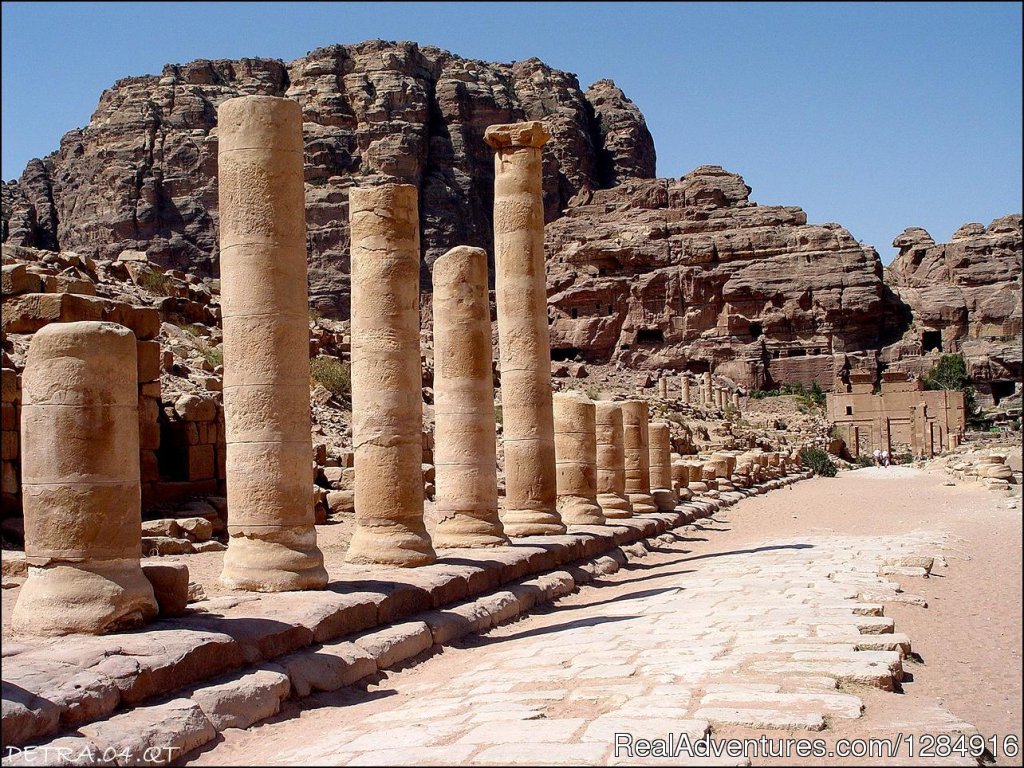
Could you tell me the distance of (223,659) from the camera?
7.70 m

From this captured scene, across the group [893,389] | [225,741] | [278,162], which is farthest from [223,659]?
[893,389]

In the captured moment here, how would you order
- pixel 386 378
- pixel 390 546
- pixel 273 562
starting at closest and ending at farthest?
pixel 273 562 < pixel 390 546 < pixel 386 378

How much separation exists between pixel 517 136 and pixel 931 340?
75.1 meters

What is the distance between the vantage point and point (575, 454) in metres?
18.6

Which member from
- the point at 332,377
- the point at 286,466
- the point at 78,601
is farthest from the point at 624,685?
the point at 332,377

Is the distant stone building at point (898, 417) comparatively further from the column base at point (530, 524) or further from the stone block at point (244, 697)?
the stone block at point (244, 697)

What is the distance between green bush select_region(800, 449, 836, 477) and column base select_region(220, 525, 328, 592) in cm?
4149

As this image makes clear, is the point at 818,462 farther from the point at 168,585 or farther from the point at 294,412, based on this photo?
the point at 168,585

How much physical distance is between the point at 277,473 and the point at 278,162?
2.91 metres

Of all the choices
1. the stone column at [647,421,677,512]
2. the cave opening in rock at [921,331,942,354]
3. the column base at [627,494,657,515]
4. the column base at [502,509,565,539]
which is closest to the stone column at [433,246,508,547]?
the column base at [502,509,565,539]

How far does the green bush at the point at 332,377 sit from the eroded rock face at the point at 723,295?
54.8 metres

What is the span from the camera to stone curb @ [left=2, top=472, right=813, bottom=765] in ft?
20.4

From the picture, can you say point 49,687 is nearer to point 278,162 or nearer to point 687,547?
point 278,162

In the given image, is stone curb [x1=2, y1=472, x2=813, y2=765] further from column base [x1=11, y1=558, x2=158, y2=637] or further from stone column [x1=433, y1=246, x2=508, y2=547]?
stone column [x1=433, y1=246, x2=508, y2=547]
